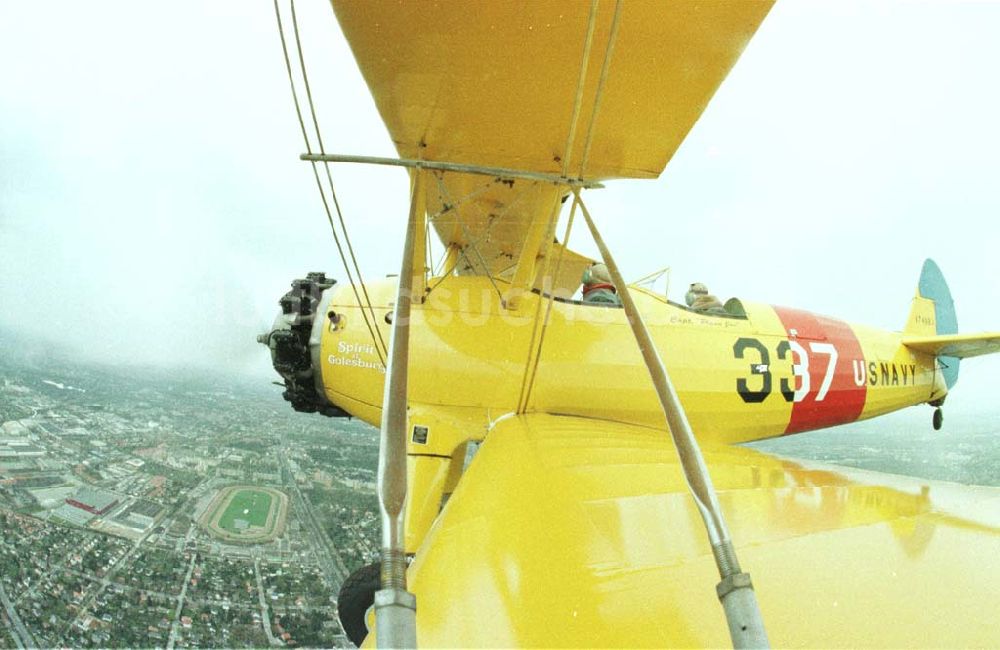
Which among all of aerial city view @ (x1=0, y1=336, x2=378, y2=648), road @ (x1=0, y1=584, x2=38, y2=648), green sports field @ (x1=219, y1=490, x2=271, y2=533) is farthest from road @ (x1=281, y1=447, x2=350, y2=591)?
road @ (x1=0, y1=584, x2=38, y2=648)

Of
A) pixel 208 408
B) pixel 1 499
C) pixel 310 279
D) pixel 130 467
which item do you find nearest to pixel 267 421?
pixel 208 408

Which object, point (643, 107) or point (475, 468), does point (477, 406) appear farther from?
point (643, 107)

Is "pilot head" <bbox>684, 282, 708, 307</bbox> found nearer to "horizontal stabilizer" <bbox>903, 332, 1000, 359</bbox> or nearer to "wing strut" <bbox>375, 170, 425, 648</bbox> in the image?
"horizontal stabilizer" <bbox>903, 332, 1000, 359</bbox>

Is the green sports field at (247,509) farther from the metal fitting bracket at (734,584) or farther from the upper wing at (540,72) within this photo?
the metal fitting bracket at (734,584)

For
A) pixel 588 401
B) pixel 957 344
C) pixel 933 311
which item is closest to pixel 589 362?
pixel 588 401

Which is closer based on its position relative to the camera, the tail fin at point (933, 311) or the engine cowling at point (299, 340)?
the engine cowling at point (299, 340)

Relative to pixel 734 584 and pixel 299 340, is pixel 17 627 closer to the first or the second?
pixel 299 340

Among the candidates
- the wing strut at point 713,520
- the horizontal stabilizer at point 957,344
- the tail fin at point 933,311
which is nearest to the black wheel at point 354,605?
the wing strut at point 713,520
